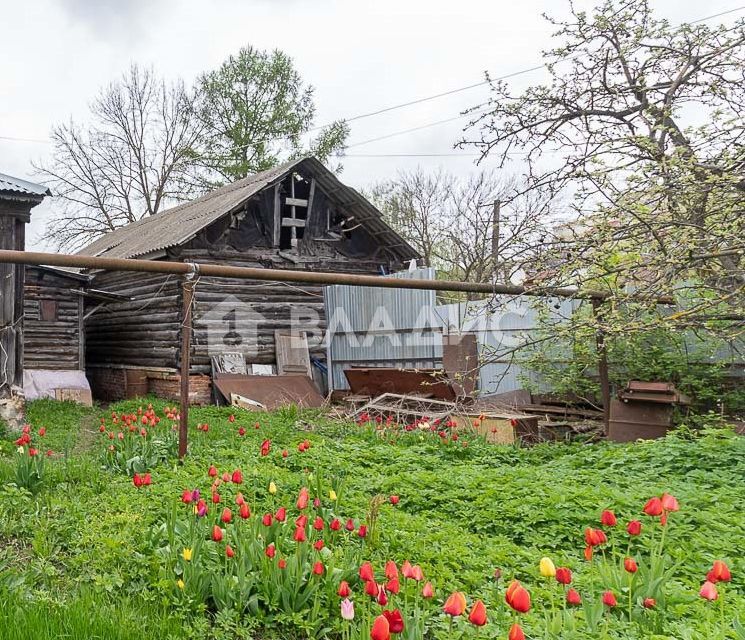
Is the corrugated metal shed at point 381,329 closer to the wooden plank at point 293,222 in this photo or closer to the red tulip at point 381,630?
the wooden plank at point 293,222

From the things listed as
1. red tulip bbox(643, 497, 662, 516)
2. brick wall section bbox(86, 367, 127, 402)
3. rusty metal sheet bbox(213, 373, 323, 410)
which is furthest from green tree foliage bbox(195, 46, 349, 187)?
red tulip bbox(643, 497, 662, 516)

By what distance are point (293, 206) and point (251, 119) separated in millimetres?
12955

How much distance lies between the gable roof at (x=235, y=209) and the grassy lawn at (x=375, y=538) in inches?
358

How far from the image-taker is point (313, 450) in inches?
228

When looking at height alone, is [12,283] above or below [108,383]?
above

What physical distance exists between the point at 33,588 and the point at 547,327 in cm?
521

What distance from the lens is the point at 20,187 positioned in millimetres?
9188

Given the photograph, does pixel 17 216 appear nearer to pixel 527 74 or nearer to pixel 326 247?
pixel 326 247

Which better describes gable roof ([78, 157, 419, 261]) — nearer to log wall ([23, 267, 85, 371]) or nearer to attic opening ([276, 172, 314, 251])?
attic opening ([276, 172, 314, 251])

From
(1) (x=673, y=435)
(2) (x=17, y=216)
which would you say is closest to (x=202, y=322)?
(2) (x=17, y=216)

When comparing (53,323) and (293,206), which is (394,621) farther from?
(53,323)

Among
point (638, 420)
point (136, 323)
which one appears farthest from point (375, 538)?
point (136, 323)

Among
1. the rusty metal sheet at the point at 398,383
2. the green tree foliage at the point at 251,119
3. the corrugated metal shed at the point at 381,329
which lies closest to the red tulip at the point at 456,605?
the rusty metal sheet at the point at 398,383

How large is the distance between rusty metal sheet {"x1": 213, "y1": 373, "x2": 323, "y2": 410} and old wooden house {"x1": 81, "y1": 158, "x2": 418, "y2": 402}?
0.74m
